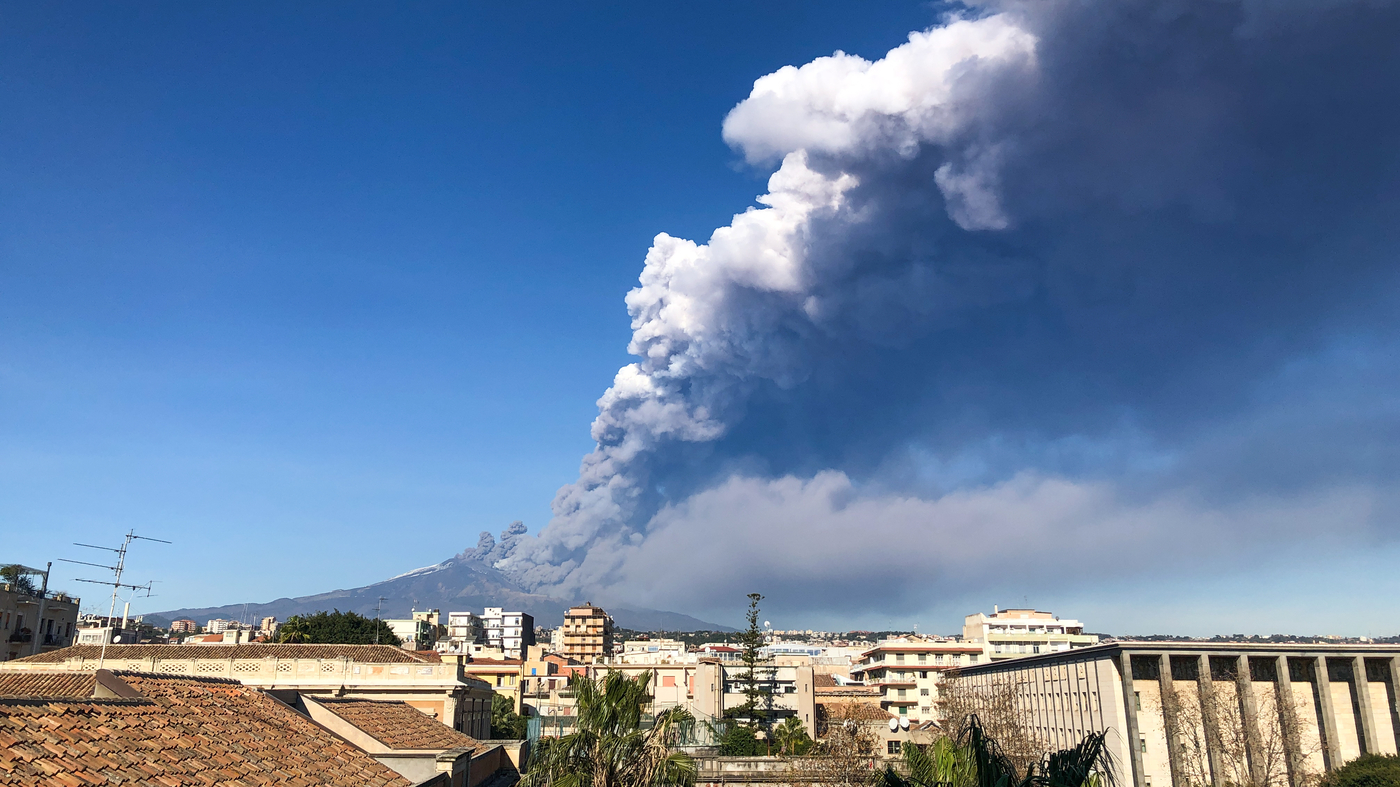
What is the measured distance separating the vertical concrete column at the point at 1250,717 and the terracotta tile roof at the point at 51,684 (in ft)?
170

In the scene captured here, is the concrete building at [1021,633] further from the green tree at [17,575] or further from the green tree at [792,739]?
the green tree at [17,575]

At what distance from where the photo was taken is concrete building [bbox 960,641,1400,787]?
151 ft

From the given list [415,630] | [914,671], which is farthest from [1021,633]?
[415,630]

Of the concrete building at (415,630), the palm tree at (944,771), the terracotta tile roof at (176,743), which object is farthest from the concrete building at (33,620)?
the palm tree at (944,771)

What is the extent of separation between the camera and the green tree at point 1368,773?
138 ft

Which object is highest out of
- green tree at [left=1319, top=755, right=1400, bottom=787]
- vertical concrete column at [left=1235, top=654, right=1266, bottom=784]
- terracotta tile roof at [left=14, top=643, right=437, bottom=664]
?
terracotta tile roof at [left=14, top=643, right=437, bottom=664]

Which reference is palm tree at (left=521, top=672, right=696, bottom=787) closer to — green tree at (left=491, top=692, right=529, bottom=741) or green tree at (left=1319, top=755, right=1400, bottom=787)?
green tree at (left=1319, top=755, right=1400, bottom=787)

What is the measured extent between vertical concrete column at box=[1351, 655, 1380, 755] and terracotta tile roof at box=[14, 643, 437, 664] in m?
52.0

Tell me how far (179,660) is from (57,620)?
35.8 metres

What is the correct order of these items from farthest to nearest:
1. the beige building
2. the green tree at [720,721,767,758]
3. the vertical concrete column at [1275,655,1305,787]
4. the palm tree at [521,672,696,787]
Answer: the green tree at [720,721,767,758]
the vertical concrete column at [1275,655,1305,787]
the beige building
the palm tree at [521,672,696,787]

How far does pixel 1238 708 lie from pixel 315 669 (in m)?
48.9

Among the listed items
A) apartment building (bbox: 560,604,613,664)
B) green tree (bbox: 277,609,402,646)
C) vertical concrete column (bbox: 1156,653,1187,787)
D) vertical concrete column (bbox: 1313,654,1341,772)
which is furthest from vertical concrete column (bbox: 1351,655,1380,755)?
apartment building (bbox: 560,604,613,664)

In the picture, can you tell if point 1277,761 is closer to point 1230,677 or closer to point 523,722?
point 1230,677

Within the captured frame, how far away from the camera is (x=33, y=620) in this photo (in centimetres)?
6219
